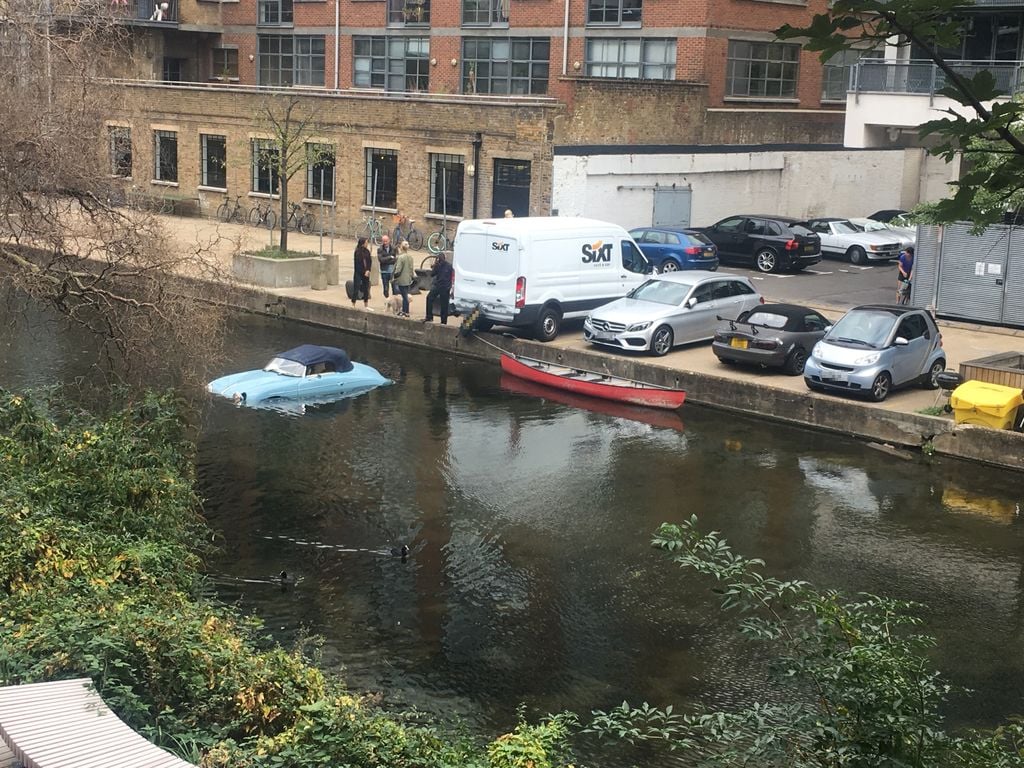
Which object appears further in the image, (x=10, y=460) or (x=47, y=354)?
(x=47, y=354)

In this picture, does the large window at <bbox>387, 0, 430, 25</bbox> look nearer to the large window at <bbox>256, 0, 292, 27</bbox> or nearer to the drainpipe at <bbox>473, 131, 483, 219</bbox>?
the large window at <bbox>256, 0, 292, 27</bbox>

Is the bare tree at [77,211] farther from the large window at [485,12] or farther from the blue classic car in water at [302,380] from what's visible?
the large window at [485,12]

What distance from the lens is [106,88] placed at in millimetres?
17703

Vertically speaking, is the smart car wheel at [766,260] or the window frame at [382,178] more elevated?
the window frame at [382,178]

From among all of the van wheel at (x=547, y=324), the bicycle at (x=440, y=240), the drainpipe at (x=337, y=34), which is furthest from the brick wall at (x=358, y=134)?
the van wheel at (x=547, y=324)

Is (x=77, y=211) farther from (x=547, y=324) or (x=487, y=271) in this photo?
(x=547, y=324)

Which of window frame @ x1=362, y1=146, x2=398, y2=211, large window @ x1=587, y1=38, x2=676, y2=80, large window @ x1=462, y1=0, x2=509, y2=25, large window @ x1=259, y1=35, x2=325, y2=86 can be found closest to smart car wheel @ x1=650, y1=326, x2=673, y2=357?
window frame @ x1=362, y1=146, x2=398, y2=211

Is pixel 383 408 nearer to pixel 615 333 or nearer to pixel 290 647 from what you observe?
pixel 615 333

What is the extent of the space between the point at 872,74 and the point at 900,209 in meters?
12.2

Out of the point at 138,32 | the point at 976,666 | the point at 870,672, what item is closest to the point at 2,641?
the point at 870,672

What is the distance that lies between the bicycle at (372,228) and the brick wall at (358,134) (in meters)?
0.36

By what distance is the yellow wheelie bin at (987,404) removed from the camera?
1922cm

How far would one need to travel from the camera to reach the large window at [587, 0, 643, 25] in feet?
139

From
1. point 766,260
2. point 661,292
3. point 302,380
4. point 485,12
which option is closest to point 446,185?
point 766,260
